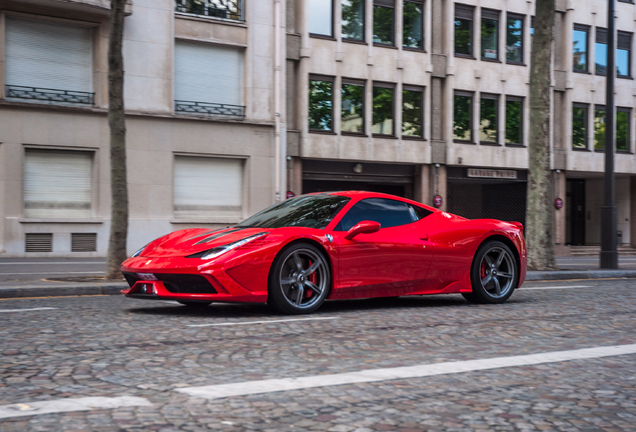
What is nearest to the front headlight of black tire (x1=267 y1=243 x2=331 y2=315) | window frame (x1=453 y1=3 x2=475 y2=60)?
black tire (x1=267 y1=243 x2=331 y2=315)

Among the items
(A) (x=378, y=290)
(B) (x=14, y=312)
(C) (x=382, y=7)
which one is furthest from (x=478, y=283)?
(C) (x=382, y=7)

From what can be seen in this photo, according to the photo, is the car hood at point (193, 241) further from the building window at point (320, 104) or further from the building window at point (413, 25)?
the building window at point (413, 25)

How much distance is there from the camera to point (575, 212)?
35.3m

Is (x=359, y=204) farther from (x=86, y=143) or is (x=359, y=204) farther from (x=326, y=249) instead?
(x=86, y=143)

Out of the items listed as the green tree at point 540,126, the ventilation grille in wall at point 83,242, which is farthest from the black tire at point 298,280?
the ventilation grille in wall at point 83,242

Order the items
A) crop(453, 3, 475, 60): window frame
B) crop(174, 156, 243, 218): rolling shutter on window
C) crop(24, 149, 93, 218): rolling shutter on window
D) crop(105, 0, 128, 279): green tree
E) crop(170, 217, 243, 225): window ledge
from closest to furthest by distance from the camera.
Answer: crop(105, 0, 128, 279): green tree, crop(24, 149, 93, 218): rolling shutter on window, crop(170, 217, 243, 225): window ledge, crop(174, 156, 243, 218): rolling shutter on window, crop(453, 3, 475, 60): window frame

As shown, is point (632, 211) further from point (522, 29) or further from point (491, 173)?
point (522, 29)

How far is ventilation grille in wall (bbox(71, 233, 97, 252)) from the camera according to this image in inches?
829

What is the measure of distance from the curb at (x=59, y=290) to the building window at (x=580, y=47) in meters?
26.6

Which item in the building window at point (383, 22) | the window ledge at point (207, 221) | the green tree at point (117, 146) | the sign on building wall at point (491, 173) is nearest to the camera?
the green tree at point (117, 146)

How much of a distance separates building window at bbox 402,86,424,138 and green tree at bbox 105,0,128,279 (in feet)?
54.5

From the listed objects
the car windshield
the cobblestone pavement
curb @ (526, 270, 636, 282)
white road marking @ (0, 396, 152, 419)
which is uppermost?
the car windshield

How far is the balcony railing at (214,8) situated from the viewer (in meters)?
22.8

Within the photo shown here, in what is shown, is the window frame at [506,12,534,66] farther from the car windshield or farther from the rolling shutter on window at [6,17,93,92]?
the car windshield
